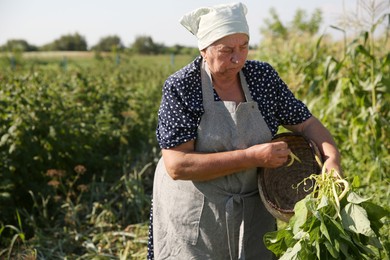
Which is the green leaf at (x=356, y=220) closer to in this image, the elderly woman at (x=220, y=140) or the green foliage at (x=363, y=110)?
the elderly woman at (x=220, y=140)

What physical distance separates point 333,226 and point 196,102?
708 mm

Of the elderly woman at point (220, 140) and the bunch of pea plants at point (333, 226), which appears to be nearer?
the bunch of pea plants at point (333, 226)

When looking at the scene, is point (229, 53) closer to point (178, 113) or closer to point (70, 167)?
point (178, 113)

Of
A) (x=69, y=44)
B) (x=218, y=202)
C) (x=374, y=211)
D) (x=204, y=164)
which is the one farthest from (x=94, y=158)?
(x=69, y=44)

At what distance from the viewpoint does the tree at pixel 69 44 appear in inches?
1270

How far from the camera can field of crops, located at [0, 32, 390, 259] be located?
12.1 feet

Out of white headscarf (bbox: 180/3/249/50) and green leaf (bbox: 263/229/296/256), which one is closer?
green leaf (bbox: 263/229/296/256)

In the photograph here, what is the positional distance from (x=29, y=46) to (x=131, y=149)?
32.7 m

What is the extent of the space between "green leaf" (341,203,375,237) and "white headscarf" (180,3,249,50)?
76 cm

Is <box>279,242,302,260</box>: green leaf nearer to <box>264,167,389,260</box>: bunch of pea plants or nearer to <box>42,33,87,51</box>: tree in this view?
<box>264,167,389,260</box>: bunch of pea plants

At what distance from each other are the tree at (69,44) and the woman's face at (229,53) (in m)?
30.9

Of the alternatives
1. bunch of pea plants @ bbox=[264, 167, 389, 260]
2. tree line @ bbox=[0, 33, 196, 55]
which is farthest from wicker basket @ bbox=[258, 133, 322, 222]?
tree line @ bbox=[0, 33, 196, 55]

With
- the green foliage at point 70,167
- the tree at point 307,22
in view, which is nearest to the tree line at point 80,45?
the tree at point 307,22

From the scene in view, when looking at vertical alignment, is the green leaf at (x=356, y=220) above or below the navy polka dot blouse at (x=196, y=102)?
below
